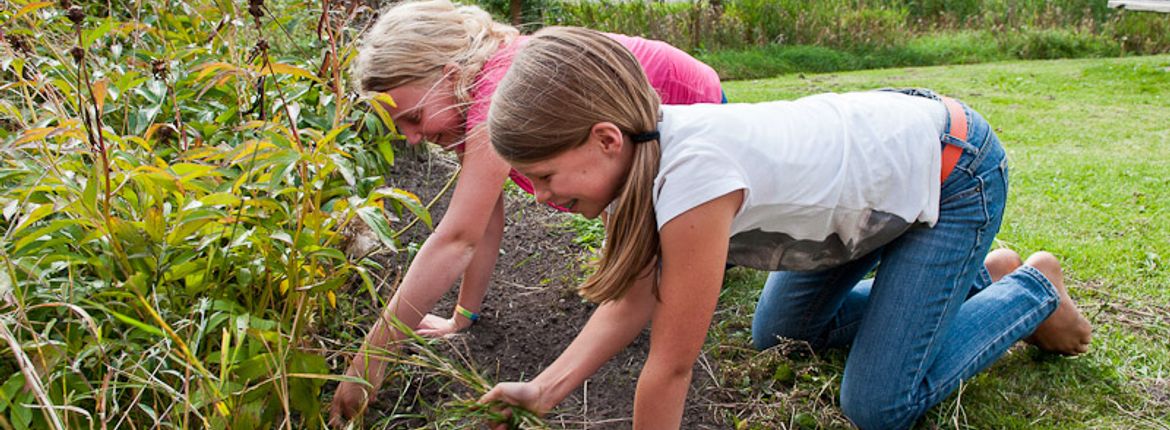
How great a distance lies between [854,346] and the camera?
2146 mm

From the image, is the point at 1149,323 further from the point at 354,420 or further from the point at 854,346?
the point at 354,420

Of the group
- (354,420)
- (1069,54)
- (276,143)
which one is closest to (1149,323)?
(354,420)

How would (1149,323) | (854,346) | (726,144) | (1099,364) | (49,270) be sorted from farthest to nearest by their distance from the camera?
(1149,323), (1099,364), (854,346), (726,144), (49,270)

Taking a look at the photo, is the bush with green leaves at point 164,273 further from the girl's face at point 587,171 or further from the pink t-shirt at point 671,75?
the pink t-shirt at point 671,75

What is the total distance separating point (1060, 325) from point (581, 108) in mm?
1413

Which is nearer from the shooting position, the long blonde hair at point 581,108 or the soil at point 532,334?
the long blonde hair at point 581,108

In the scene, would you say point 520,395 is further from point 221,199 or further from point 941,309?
point 941,309

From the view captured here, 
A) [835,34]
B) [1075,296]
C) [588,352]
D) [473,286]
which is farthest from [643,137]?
[835,34]

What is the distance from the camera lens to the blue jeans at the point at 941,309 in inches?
79.9

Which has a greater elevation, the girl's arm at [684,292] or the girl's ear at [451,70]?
the girl's ear at [451,70]

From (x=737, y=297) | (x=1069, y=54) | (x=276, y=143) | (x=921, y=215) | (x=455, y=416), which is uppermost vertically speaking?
(x=276, y=143)

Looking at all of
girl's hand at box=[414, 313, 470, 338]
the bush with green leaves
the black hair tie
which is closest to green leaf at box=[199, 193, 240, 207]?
the bush with green leaves

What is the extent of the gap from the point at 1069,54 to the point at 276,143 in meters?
8.92

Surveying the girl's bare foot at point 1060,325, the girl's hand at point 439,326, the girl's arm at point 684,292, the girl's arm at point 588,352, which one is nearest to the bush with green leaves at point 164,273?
the girl's arm at point 588,352
